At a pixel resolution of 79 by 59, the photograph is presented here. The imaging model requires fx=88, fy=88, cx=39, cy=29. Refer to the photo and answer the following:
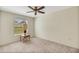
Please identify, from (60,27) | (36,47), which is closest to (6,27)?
(36,47)

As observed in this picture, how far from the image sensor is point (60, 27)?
1.89 m

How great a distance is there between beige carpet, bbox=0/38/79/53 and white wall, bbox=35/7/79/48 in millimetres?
108

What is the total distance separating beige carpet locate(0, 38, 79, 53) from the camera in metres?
1.84

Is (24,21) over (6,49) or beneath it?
over

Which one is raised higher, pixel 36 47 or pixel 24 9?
pixel 24 9

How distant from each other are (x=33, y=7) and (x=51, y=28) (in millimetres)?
602

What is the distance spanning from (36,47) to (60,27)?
2.22 feet

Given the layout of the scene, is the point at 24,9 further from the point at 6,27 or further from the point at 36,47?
the point at 36,47

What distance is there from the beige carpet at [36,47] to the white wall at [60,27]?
11cm

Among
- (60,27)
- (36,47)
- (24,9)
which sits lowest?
(36,47)

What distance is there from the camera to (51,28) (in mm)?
1955

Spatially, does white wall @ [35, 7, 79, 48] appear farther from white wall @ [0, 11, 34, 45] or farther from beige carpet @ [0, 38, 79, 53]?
white wall @ [0, 11, 34, 45]
